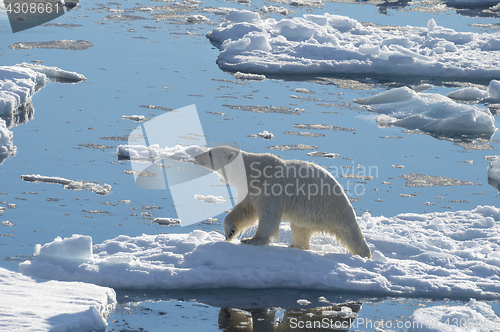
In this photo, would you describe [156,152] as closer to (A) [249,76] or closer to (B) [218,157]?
(B) [218,157]

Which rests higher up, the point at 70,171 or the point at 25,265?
the point at 25,265

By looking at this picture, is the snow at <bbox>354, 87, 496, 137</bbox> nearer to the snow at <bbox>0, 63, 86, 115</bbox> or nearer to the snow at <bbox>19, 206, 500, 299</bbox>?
the snow at <bbox>19, 206, 500, 299</bbox>

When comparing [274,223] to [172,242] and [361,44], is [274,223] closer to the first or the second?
[172,242]

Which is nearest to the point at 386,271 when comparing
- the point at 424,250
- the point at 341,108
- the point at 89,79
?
the point at 424,250

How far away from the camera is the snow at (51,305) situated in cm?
363

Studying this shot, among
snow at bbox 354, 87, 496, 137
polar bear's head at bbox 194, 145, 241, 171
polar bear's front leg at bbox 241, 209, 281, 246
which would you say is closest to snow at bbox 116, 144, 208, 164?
polar bear's head at bbox 194, 145, 241, 171

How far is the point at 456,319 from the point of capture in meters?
4.14

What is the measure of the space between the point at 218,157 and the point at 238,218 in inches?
20.9

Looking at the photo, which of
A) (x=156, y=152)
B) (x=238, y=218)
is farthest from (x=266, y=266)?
(x=156, y=152)

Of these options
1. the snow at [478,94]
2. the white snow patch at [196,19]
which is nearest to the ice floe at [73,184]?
the snow at [478,94]

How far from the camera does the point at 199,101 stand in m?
10.4

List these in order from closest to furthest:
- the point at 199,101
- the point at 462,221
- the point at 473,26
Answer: the point at 462,221, the point at 199,101, the point at 473,26

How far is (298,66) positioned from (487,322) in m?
9.18

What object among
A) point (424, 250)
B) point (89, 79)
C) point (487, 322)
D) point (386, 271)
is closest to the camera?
point (487, 322)
